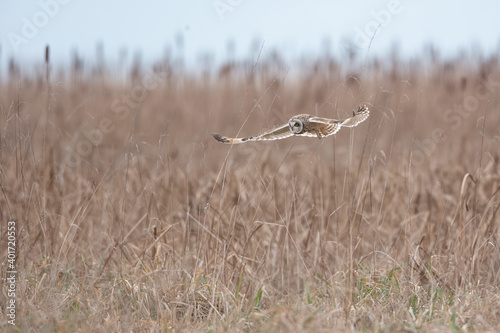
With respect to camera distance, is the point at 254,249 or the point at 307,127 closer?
the point at 307,127

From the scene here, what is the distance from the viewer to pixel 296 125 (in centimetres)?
204

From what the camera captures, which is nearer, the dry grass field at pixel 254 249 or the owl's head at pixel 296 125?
the owl's head at pixel 296 125

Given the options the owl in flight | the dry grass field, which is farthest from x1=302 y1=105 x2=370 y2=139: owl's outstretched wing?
the dry grass field

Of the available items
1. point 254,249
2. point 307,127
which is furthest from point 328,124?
point 254,249

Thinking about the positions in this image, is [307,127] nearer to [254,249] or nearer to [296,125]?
[296,125]

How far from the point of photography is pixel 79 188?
4.08 m

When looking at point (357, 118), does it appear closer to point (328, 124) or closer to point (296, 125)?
point (328, 124)

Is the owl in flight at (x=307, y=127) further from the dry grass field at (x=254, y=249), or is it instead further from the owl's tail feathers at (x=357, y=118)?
the dry grass field at (x=254, y=249)

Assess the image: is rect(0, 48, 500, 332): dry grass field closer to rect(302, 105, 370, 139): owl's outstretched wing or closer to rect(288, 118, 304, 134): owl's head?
rect(302, 105, 370, 139): owl's outstretched wing

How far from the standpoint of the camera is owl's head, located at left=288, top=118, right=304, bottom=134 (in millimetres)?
2000

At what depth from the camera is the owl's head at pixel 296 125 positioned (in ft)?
6.56

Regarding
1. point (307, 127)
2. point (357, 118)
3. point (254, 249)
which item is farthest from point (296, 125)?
point (254, 249)

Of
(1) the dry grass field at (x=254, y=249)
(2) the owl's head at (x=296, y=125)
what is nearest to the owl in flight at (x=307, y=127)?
(2) the owl's head at (x=296, y=125)

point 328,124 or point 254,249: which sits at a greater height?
point 328,124
